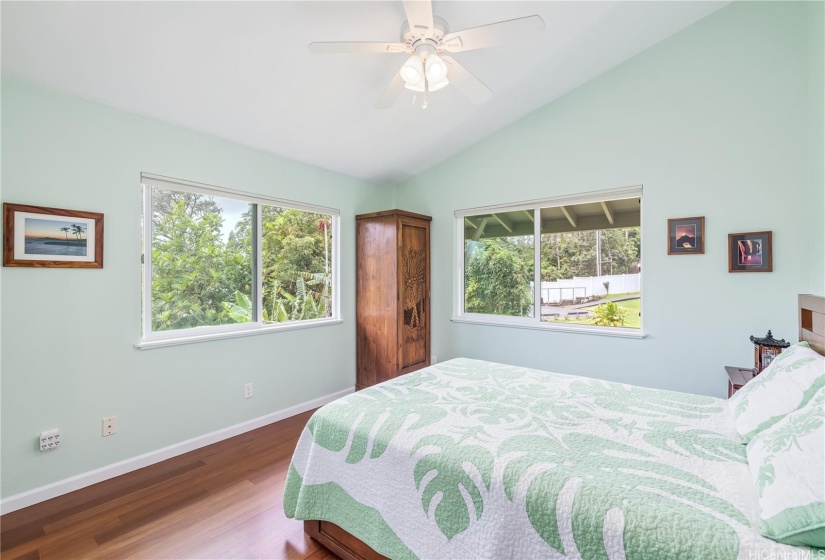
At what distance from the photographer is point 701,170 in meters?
2.65

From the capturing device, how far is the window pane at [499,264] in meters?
3.61

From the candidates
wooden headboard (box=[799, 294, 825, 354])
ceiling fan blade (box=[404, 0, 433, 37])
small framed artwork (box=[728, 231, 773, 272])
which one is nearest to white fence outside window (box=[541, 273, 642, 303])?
small framed artwork (box=[728, 231, 773, 272])

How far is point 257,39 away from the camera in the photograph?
2.06 metres

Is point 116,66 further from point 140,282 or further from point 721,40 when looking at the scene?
point 721,40

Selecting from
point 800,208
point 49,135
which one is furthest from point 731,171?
point 49,135

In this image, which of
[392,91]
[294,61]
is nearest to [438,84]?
[392,91]

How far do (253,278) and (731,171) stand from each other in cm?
368

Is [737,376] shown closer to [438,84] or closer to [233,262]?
[438,84]

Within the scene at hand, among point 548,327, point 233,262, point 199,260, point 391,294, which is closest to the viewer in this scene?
point 199,260

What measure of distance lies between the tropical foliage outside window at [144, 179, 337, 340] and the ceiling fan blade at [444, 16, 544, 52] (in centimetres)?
210

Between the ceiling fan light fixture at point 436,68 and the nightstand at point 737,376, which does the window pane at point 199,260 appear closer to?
the ceiling fan light fixture at point 436,68

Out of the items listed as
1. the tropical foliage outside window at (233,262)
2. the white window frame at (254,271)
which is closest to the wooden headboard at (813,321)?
the white window frame at (254,271)

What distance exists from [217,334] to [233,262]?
0.59m

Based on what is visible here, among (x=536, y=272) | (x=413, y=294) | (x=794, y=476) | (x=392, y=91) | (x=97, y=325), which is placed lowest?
(x=794, y=476)
